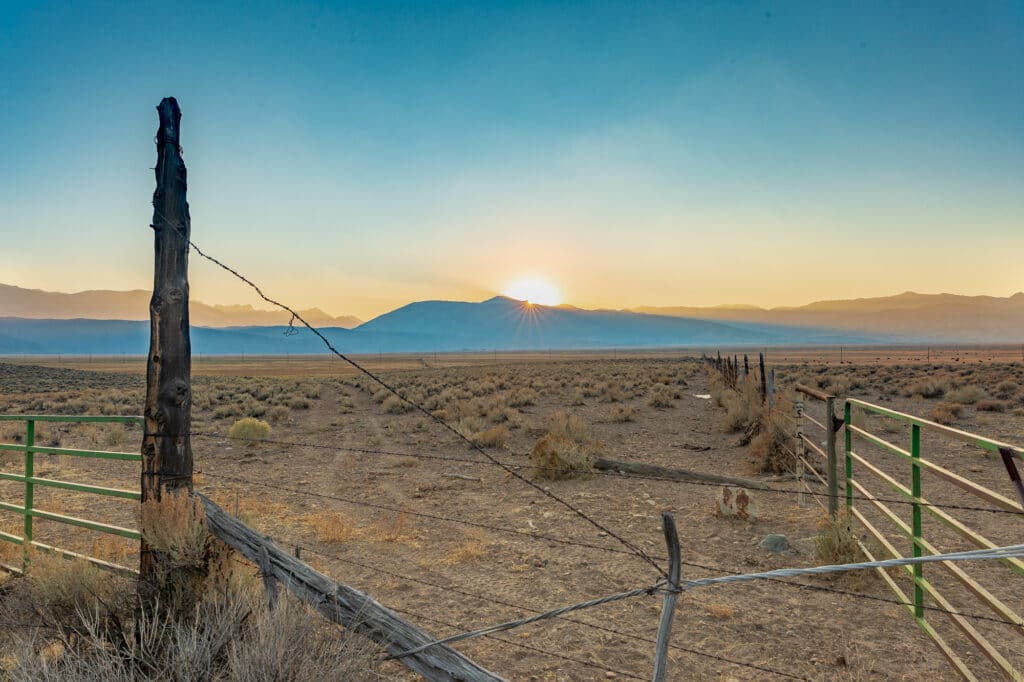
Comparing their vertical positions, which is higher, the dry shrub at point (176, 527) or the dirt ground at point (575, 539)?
the dry shrub at point (176, 527)

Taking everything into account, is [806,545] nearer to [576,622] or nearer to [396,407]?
[576,622]

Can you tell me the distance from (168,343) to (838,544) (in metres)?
6.57

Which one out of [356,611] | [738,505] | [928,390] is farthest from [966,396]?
[356,611]

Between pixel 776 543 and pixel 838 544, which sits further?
pixel 776 543

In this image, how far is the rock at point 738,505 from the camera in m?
8.61

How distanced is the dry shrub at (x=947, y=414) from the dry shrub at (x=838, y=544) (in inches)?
564

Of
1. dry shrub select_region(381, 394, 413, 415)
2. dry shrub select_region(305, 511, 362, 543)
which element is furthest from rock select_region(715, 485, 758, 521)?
dry shrub select_region(381, 394, 413, 415)

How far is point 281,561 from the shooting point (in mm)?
3975

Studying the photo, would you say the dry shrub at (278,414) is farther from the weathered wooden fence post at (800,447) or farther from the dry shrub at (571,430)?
the weathered wooden fence post at (800,447)

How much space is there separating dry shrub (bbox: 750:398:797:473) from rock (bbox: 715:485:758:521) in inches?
118

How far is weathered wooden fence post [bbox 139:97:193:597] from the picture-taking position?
4.26 m

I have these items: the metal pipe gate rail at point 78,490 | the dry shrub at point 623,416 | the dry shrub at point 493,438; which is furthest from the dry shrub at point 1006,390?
the metal pipe gate rail at point 78,490

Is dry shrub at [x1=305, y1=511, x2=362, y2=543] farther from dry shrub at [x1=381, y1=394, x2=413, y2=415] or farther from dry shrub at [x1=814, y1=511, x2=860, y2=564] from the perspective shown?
dry shrub at [x1=381, y1=394, x2=413, y2=415]

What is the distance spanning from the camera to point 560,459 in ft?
38.5
